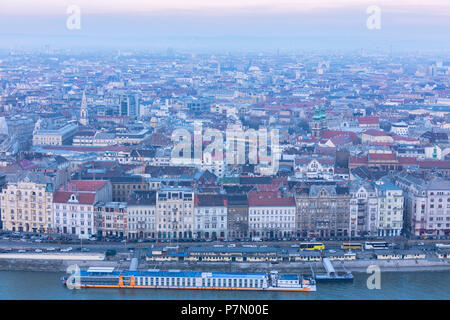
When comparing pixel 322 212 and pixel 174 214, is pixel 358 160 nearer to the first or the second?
pixel 322 212

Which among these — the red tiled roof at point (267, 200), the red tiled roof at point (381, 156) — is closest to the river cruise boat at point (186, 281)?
the red tiled roof at point (267, 200)

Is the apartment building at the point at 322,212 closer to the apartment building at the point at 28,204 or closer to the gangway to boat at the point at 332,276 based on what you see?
the gangway to boat at the point at 332,276

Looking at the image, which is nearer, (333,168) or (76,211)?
(76,211)

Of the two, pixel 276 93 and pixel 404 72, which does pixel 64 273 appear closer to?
pixel 276 93

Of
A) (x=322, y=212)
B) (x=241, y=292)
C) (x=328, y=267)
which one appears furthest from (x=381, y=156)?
(x=241, y=292)
